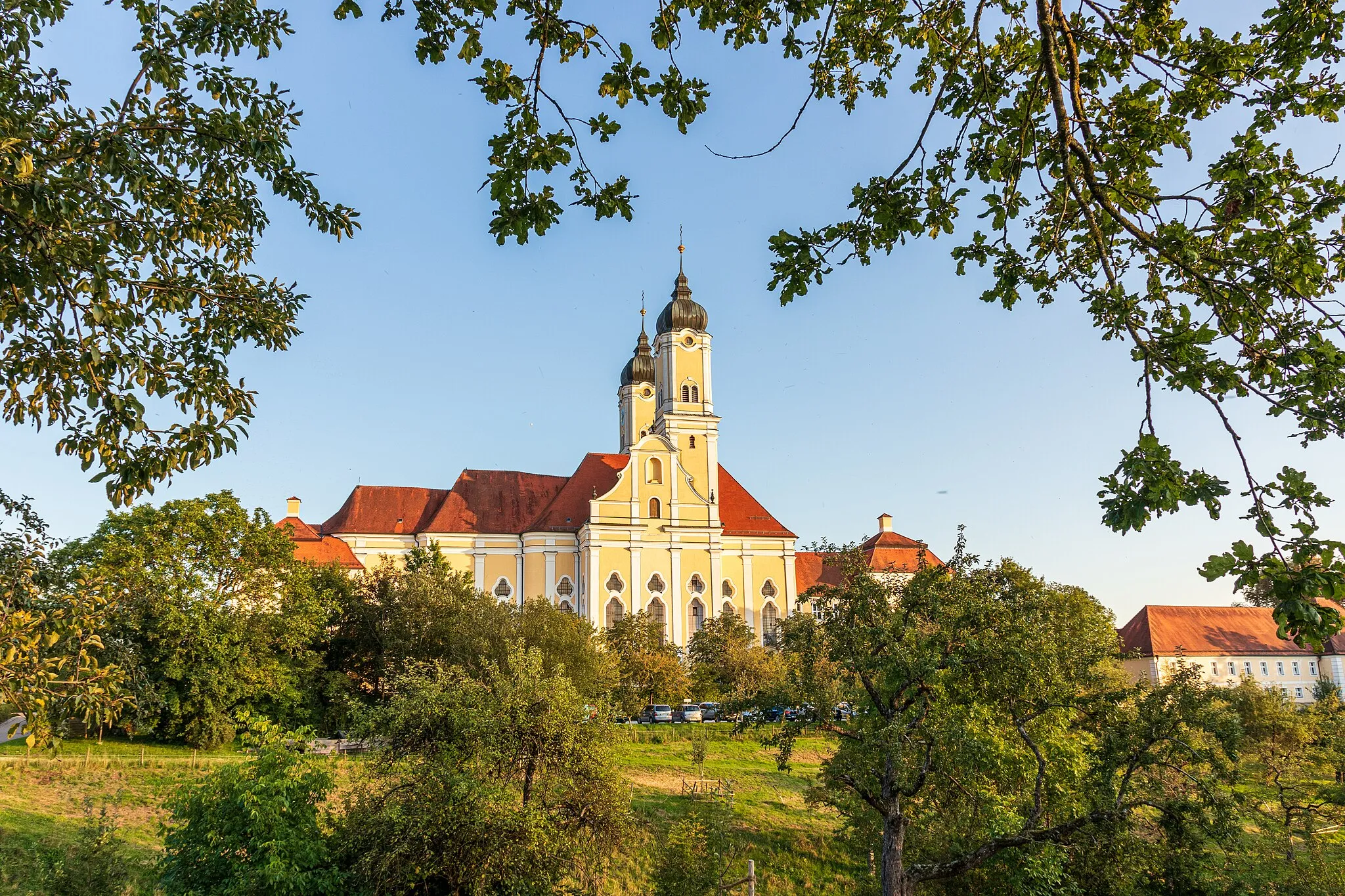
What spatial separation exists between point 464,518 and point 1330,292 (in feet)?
160

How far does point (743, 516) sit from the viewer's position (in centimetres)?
5253

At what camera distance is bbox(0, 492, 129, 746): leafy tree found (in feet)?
19.9

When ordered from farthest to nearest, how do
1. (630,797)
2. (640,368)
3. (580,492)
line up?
(640,368)
(580,492)
(630,797)

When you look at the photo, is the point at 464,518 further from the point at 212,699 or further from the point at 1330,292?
the point at 1330,292

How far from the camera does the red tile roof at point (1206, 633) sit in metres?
53.1

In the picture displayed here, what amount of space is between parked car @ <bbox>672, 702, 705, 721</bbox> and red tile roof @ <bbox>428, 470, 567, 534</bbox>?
16680mm

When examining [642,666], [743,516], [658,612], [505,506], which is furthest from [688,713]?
[505,506]

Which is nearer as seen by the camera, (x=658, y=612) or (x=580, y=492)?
(x=658, y=612)

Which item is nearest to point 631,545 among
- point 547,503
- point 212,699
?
point 547,503

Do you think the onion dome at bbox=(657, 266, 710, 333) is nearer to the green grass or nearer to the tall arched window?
the tall arched window

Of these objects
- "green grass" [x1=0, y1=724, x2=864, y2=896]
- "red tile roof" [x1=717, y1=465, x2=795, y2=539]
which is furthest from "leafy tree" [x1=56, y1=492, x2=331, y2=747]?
"red tile roof" [x1=717, y1=465, x2=795, y2=539]

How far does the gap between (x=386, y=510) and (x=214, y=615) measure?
78.2ft

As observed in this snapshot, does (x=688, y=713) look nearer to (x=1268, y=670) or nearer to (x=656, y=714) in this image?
(x=656, y=714)

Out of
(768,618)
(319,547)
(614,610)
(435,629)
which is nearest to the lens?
(435,629)
